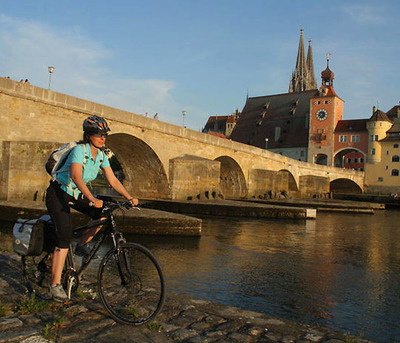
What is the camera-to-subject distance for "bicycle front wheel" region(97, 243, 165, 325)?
3.46m

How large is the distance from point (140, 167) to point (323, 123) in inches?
2042

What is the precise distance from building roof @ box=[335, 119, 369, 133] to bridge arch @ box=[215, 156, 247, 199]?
128ft

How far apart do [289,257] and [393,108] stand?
231ft

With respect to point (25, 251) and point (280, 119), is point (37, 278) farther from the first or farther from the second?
point (280, 119)

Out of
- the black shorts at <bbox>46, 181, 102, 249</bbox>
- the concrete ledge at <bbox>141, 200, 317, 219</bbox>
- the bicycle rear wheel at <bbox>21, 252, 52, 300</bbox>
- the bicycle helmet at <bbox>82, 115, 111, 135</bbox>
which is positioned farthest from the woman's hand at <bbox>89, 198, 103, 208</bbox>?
the concrete ledge at <bbox>141, 200, 317, 219</bbox>

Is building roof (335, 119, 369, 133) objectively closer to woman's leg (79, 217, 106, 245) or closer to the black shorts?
woman's leg (79, 217, 106, 245)

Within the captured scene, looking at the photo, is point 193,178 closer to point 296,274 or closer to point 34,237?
point 296,274

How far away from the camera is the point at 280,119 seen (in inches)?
3140

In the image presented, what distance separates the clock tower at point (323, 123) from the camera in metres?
69.0

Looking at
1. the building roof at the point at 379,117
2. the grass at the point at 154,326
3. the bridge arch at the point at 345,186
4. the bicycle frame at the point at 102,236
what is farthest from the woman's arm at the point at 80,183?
the building roof at the point at 379,117

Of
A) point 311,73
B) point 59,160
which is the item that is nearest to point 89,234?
point 59,160

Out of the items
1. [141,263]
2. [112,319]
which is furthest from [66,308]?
[141,263]

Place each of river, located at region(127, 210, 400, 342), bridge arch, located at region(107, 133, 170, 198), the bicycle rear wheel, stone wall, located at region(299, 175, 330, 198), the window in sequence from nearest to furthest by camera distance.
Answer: the bicycle rear wheel
river, located at region(127, 210, 400, 342)
bridge arch, located at region(107, 133, 170, 198)
stone wall, located at region(299, 175, 330, 198)
the window

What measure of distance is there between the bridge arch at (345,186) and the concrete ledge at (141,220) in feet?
180
